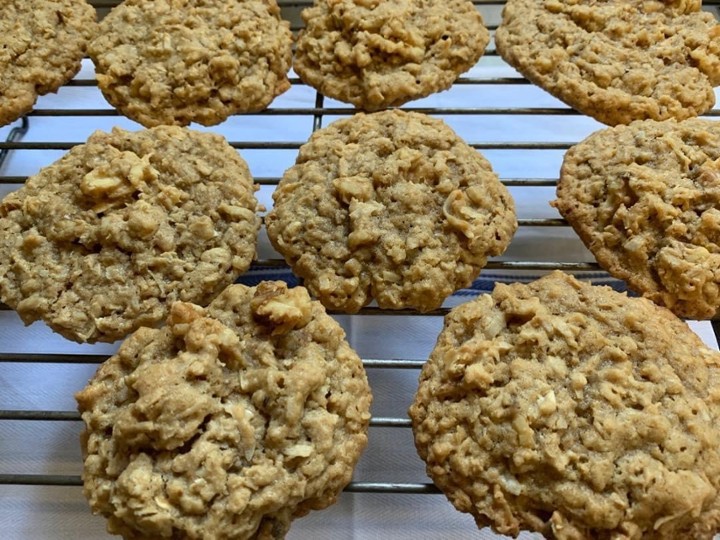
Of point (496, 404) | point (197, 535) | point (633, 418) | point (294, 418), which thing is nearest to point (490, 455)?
point (496, 404)

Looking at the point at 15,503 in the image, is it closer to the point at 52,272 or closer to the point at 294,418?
Result: the point at 52,272

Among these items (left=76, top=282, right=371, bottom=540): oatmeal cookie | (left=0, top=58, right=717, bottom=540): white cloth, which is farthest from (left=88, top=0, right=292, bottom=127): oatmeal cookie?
(left=76, top=282, right=371, bottom=540): oatmeal cookie

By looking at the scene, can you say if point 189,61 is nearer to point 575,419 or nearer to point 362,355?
point 362,355

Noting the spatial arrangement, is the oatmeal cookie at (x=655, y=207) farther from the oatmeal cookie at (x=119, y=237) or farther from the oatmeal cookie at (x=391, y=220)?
the oatmeal cookie at (x=119, y=237)

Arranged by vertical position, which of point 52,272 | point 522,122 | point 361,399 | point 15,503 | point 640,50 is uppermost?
point 640,50

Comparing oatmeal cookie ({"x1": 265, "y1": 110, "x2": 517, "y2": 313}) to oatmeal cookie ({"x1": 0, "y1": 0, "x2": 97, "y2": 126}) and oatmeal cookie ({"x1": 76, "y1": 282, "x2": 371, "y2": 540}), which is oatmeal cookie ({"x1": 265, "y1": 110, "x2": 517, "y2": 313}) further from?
oatmeal cookie ({"x1": 0, "y1": 0, "x2": 97, "y2": 126})

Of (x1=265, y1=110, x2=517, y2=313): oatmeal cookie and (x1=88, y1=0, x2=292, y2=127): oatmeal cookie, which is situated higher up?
(x1=88, y1=0, x2=292, y2=127): oatmeal cookie

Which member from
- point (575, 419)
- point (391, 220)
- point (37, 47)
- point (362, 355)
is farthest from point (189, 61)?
point (575, 419)
